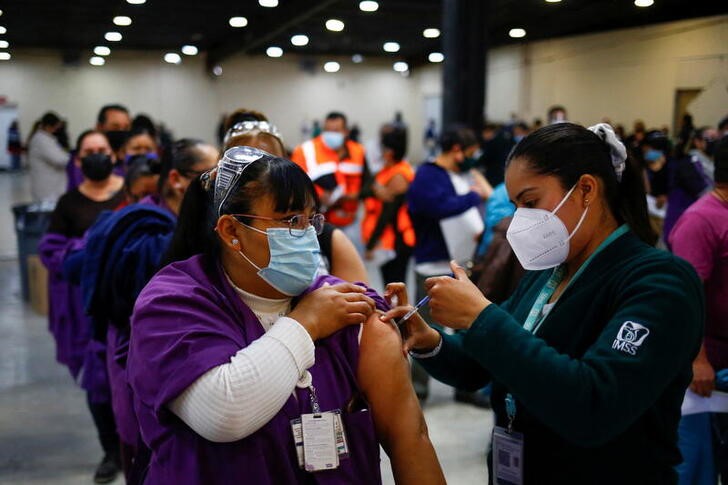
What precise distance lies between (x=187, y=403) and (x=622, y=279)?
31.8 inches

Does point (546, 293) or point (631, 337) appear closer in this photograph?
point (631, 337)

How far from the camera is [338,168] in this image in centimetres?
513

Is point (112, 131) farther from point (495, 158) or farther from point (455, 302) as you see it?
point (455, 302)

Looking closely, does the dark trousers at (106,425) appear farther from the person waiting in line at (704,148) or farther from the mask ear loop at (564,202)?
the person waiting in line at (704,148)

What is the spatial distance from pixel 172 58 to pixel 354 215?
38.6 feet

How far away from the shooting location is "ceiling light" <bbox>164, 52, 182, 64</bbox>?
1521 centimetres

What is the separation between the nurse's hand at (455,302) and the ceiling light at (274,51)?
48.7ft

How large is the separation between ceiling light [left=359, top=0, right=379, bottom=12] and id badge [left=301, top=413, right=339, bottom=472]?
30.7 ft

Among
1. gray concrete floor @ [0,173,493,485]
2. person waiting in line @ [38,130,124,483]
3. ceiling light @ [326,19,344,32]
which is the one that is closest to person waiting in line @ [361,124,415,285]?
gray concrete floor @ [0,173,493,485]

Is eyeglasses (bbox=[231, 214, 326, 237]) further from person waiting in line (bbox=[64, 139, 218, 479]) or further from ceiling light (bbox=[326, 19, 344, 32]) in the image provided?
ceiling light (bbox=[326, 19, 344, 32])

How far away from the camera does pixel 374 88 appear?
18.2m


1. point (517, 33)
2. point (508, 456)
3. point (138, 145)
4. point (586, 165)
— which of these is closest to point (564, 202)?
point (586, 165)

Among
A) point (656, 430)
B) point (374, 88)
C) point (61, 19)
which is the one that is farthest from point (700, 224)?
point (374, 88)

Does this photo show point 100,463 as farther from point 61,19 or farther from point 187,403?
point 61,19
